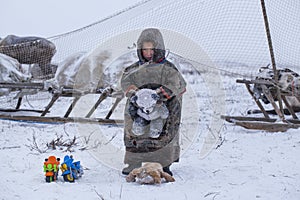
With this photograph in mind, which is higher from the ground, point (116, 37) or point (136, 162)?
point (116, 37)

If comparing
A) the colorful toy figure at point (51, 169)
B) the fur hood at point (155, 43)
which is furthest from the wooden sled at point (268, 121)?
the colorful toy figure at point (51, 169)

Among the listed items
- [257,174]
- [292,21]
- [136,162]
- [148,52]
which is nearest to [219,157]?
[257,174]

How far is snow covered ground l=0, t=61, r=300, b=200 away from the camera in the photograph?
10.9ft

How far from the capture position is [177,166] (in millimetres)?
4363

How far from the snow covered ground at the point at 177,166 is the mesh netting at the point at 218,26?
1.35m

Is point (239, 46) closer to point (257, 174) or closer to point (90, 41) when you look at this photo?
point (90, 41)

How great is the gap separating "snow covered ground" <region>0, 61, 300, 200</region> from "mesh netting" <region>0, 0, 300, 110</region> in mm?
1347

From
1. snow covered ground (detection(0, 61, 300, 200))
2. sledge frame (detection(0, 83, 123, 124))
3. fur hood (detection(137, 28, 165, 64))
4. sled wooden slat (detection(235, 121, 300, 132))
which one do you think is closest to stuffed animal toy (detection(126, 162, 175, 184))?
snow covered ground (detection(0, 61, 300, 200))

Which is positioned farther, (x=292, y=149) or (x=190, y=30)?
(x=190, y=30)

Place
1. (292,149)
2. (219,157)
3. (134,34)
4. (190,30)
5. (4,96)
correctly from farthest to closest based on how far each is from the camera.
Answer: (4,96) → (190,30) → (134,34) → (292,149) → (219,157)

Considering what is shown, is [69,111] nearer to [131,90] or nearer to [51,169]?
[131,90]

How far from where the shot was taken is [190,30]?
6984 mm

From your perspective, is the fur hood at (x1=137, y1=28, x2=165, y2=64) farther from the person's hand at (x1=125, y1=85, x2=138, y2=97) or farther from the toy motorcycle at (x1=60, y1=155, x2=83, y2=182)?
the toy motorcycle at (x1=60, y1=155, x2=83, y2=182)

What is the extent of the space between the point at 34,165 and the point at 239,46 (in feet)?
14.2
